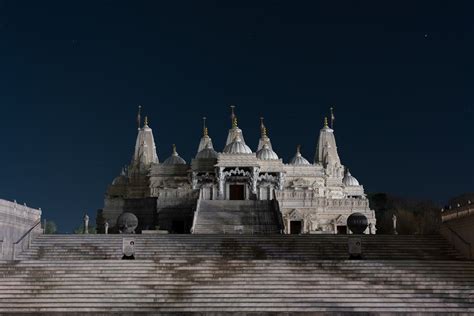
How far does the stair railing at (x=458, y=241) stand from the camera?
30859 millimetres

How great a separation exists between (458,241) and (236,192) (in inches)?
1234

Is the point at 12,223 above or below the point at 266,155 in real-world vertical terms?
below

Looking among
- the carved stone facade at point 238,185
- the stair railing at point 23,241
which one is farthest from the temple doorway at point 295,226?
the stair railing at point 23,241

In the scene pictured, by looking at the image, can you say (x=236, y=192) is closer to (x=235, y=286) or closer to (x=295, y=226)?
(x=295, y=226)

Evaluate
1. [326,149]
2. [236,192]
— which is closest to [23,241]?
[236,192]

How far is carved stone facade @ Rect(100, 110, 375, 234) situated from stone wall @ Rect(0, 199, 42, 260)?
1372cm

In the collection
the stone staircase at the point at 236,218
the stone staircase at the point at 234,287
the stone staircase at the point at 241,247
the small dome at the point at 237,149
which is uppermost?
the small dome at the point at 237,149

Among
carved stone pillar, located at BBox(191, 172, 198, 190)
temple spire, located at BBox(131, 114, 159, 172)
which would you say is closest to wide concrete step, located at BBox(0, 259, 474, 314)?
carved stone pillar, located at BBox(191, 172, 198, 190)

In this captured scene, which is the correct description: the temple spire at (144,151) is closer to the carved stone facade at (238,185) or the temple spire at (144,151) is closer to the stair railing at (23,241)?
the carved stone facade at (238,185)

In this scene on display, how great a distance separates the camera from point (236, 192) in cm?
6147

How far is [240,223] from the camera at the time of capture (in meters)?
43.3

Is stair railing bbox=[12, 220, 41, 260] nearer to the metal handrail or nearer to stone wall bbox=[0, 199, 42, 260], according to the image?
stone wall bbox=[0, 199, 42, 260]

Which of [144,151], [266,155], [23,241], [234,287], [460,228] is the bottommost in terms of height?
[234,287]

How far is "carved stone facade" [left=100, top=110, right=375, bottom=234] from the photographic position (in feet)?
160
